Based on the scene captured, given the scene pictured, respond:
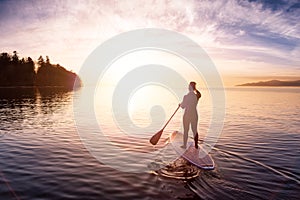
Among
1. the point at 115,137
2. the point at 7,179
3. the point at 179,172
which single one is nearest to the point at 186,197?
the point at 179,172

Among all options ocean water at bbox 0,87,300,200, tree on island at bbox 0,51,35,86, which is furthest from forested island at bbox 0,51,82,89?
ocean water at bbox 0,87,300,200

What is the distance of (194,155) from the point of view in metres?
12.3

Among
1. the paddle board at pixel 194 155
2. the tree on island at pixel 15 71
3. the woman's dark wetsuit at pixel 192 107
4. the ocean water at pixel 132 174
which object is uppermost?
the tree on island at pixel 15 71

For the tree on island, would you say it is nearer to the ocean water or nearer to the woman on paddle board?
the ocean water

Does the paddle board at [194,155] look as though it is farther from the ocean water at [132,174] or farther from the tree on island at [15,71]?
the tree on island at [15,71]

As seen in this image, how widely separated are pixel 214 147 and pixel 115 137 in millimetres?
7690

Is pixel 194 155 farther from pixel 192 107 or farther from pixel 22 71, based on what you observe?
pixel 22 71

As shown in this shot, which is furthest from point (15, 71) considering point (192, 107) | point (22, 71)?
point (192, 107)

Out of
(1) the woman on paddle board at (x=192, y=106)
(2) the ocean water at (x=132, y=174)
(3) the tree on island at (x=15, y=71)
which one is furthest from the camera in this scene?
(3) the tree on island at (x=15, y=71)

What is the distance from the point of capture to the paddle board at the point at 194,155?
437 inches

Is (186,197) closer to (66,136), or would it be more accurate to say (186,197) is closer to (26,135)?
(66,136)

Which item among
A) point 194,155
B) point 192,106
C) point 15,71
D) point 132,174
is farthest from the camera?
point 15,71

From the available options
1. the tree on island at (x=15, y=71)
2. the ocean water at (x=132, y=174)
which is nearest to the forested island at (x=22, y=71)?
the tree on island at (x=15, y=71)

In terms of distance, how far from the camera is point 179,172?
1084cm
